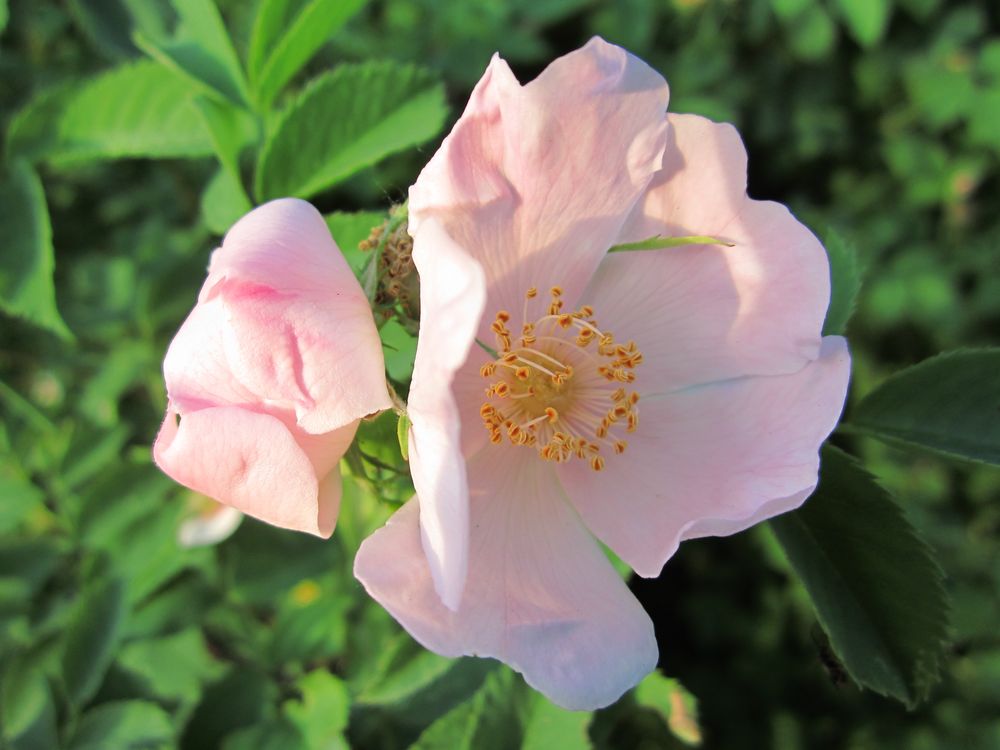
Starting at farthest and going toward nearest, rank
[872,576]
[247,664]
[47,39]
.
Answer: [47,39]
[247,664]
[872,576]

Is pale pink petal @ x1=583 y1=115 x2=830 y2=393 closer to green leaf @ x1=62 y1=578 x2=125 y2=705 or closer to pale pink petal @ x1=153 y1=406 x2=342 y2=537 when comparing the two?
pale pink petal @ x1=153 y1=406 x2=342 y2=537

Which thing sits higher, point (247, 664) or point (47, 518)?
point (47, 518)

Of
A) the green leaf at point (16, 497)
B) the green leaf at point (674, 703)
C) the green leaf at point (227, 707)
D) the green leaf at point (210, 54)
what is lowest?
the green leaf at point (227, 707)

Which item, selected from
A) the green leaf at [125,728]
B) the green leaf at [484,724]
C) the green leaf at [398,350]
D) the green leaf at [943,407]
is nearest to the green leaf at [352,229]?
the green leaf at [398,350]

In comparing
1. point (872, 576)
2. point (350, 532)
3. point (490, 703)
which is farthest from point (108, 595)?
point (872, 576)

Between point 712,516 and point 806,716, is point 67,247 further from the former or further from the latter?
point 806,716

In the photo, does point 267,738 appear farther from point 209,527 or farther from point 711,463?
point 711,463

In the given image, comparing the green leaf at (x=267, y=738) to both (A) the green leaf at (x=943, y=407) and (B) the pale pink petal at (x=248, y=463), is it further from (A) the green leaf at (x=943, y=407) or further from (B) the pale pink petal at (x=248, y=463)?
(A) the green leaf at (x=943, y=407)
